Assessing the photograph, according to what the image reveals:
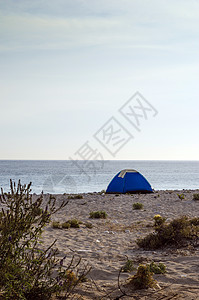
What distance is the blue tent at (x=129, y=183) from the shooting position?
764 inches

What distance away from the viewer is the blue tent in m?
19.4

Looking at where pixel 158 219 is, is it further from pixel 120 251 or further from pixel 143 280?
pixel 143 280

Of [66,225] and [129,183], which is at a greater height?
[129,183]

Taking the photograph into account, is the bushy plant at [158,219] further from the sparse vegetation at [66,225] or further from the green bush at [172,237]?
the sparse vegetation at [66,225]

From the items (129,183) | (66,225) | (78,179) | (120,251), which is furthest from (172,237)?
(78,179)

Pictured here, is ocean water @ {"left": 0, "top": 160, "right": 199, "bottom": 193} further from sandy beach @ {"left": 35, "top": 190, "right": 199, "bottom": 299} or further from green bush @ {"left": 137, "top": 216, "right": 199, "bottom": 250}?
green bush @ {"left": 137, "top": 216, "right": 199, "bottom": 250}

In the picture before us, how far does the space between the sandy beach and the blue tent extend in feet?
13.9

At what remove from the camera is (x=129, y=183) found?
63.9 feet

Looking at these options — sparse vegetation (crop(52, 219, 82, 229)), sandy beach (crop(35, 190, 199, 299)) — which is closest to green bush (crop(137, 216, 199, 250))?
sandy beach (crop(35, 190, 199, 299))

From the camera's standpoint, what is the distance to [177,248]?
7008 millimetres

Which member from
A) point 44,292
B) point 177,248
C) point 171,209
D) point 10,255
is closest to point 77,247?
point 177,248

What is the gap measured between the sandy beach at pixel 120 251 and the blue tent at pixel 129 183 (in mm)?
4242

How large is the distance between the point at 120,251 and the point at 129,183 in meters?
12.5

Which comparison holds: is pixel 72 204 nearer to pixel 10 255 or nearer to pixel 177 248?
pixel 177 248
